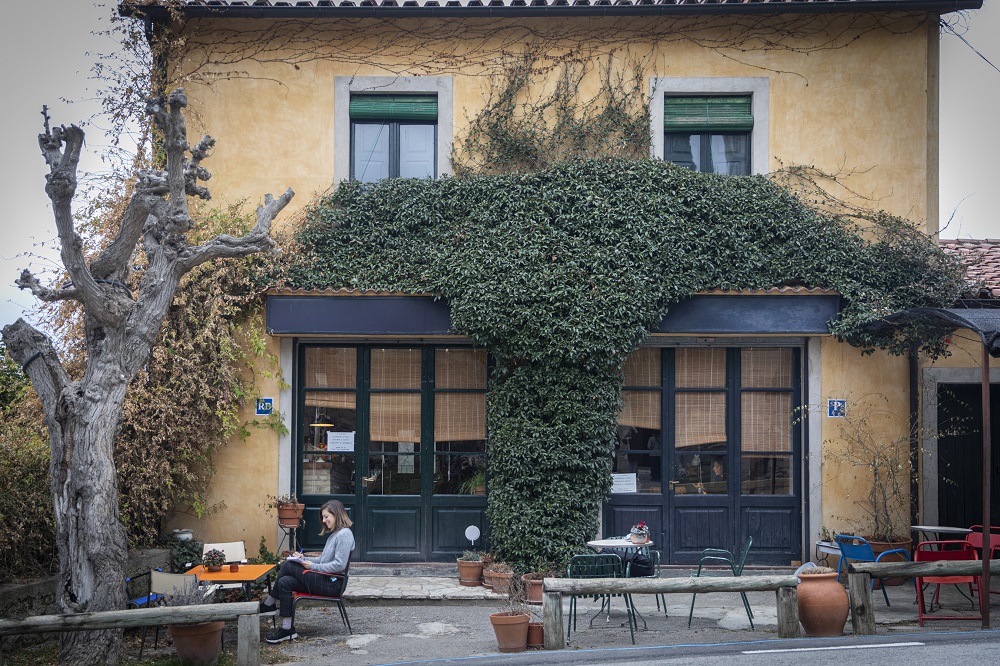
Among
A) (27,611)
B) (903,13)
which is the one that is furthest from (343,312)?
(903,13)

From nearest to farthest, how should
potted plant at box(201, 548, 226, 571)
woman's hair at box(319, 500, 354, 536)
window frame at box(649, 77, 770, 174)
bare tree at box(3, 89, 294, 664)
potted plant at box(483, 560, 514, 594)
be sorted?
bare tree at box(3, 89, 294, 664) → potted plant at box(201, 548, 226, 571) → woman's hair at box(319, 500, 354, 536) → potted plant at box(483, 560, 514, 594) → window frame at box(649, 77, 770, 174)

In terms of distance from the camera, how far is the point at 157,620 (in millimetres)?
7473

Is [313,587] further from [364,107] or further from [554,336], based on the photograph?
[364,107]

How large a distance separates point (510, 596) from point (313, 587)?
230cm

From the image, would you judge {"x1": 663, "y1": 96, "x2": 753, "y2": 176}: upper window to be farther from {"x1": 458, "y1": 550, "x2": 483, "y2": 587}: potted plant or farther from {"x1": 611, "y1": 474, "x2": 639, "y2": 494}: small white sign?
{"x1": 458, "y1": 550, "x2": 483, "y2": 587}: potted plant

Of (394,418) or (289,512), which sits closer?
(289,512)

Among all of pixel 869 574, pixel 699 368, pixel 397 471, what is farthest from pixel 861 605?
pixel 397 471

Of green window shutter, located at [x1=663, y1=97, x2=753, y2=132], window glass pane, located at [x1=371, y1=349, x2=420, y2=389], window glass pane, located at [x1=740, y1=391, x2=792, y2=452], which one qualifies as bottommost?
window glass pane, located at [x1=740, y1=391, x2=792, y2=452]

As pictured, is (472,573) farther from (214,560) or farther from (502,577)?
(214,560)

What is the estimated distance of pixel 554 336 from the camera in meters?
11.0

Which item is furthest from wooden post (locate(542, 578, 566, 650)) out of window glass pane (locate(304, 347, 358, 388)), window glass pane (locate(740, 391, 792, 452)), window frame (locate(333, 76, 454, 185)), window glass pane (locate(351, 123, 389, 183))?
window glass pane (locate(351, 123, 389, 183))

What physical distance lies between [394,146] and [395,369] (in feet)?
9.57

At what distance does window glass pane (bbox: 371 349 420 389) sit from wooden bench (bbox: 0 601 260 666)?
4.63 m

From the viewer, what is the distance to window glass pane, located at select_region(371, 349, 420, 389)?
12.1m
